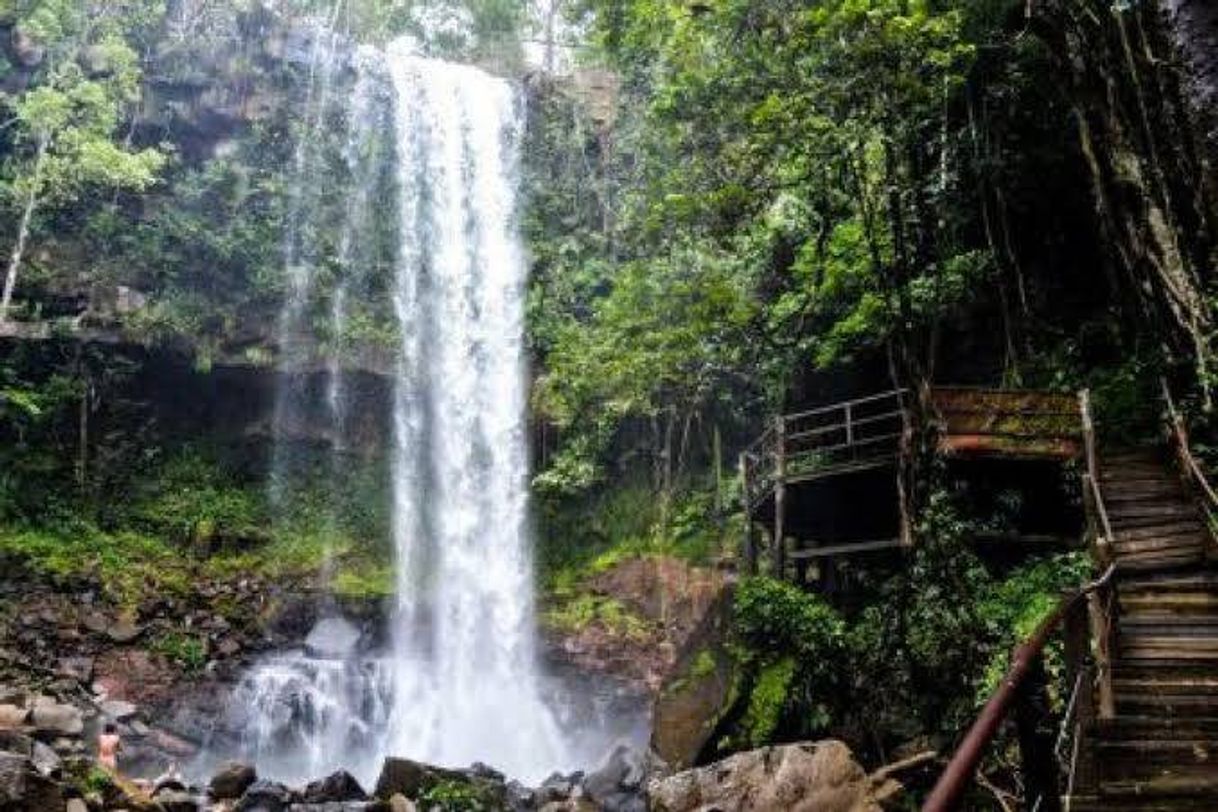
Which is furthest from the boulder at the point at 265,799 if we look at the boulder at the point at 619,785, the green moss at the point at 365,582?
the green moss at the point at 365,582

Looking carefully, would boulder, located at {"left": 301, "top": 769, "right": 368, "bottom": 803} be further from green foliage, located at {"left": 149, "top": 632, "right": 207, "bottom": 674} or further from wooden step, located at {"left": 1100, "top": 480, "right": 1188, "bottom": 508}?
wooden step, located at {"left": 1100, "top": 480, "right": 1188, "bottom": 508}

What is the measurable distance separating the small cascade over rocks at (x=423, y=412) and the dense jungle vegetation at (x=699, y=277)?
2.65 feet

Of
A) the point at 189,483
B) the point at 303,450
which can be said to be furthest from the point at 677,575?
the point at 189,483

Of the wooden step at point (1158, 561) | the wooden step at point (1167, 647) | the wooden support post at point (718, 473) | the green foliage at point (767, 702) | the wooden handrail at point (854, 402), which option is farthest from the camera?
the wooden support post at point (718, 473)

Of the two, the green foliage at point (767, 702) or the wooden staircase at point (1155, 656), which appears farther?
the green foliage at point (767, 702)

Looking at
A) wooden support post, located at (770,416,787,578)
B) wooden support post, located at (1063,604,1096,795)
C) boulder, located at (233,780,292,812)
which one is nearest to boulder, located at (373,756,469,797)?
boulder, located at (233,780,292,812)

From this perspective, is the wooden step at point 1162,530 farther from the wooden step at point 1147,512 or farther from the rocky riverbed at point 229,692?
the rocky riverbed at point 229,692

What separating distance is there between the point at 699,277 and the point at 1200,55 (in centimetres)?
1189

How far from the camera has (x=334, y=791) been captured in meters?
12.6

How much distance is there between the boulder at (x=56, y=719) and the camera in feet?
40.6

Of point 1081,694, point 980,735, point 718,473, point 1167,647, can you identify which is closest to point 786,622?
point 1167,647

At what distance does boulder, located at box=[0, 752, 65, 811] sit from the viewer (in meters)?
7.77

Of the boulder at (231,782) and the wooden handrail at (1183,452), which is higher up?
the wooden handrail at (1183,452)

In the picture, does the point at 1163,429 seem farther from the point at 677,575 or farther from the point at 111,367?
the point at 111,367
